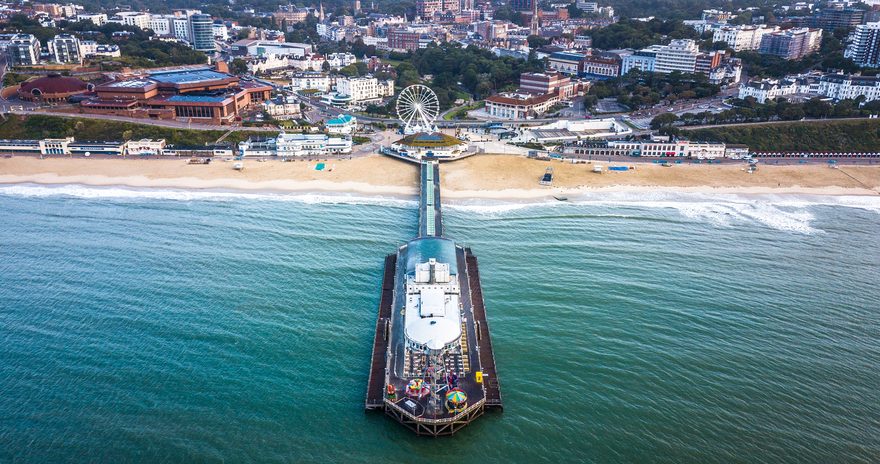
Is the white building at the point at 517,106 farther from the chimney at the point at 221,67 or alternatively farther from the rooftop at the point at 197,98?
the chimney at the point at 221,67

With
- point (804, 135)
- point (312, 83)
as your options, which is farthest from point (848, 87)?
point (312, 83)

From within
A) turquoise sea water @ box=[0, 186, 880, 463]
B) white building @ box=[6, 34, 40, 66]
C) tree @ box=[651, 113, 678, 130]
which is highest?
white building @ box=[6, 34, 40, 66]

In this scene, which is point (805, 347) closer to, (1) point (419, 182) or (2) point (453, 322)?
(2) point (453, 322)

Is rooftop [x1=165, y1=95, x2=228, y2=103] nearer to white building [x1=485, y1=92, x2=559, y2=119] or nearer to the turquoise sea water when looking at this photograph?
the turquoise sea water

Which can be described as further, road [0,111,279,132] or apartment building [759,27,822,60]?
apartment building [759,27,822,60]

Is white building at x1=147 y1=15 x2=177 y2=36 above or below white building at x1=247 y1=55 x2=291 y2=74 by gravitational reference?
above

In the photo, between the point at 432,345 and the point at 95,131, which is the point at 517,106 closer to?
the point at 95,131

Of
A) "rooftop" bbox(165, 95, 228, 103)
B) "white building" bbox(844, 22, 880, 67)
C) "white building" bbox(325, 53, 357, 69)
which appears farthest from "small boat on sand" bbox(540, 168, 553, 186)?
"white building" bbox(844, 22, 880, 67)

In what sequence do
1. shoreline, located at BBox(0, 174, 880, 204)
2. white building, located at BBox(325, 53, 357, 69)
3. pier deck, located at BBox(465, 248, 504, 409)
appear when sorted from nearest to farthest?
1. pier deck, located at BBox(465, 248, 504, 409)
2. shoreline, located at BBox(0, 174, 880, 204)
3. white building, located at BBox(325, 53, 357, 69)
